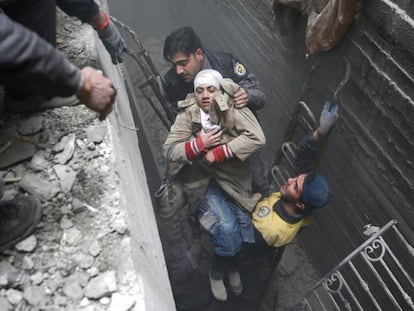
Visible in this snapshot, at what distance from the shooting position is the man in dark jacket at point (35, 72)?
1363mm

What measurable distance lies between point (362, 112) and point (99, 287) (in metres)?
2.01

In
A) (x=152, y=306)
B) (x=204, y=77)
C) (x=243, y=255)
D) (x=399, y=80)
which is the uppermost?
(x=399, y=80)

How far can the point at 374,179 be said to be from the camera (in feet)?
8.84

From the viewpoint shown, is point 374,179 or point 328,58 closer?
point 374,179

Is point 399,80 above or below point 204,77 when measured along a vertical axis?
above

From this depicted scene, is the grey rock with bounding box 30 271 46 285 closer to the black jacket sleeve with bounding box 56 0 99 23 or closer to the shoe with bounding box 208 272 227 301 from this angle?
the black jacket sleeve with bounding box 56 0 99 23

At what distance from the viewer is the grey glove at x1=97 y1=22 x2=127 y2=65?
93.1 inches

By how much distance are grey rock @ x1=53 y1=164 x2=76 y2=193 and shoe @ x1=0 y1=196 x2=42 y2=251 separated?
0.52 feet

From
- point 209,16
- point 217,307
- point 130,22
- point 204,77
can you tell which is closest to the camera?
point 204,77

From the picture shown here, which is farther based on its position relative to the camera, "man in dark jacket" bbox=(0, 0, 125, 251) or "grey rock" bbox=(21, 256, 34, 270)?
"grey rock" bbox=(21, 256, 34, 270)

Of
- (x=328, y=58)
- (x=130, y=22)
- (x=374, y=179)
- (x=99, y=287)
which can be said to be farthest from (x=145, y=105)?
(x=99, y=287)

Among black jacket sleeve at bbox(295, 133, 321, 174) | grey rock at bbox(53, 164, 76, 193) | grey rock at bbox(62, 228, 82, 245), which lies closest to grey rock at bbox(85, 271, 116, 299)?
grey rock at bbox(62, 228, 82, 245)

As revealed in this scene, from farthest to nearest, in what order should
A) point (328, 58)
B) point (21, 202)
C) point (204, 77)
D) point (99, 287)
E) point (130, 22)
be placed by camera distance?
1. point (130, 22)
2. point (328, 58)
3. point (204, 77)
4. point (21, 202)
5. point (99, 287)

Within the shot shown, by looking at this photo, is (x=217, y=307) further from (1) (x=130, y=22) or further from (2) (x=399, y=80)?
(1) (x=130, y=22)
